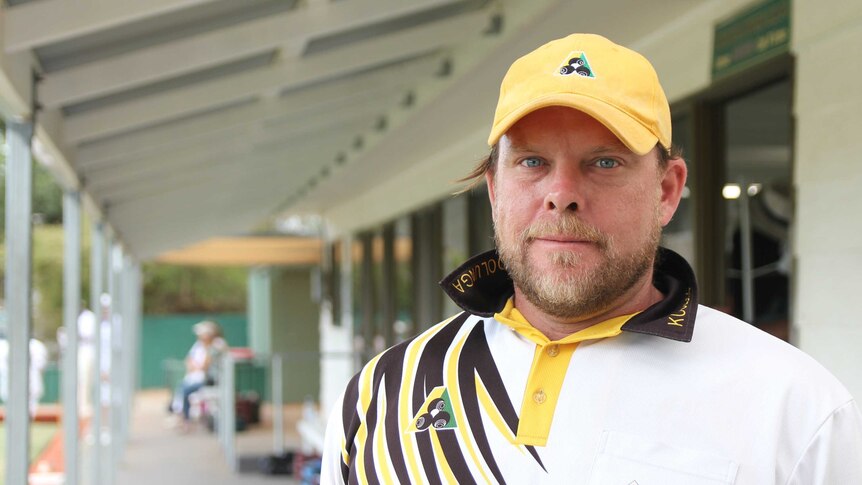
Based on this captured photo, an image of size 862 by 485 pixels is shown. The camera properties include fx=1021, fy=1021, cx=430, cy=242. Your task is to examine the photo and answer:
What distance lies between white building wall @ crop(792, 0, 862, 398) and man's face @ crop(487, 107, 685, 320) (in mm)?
1767

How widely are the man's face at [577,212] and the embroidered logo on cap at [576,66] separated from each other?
5 cm

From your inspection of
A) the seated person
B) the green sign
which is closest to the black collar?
the green sign

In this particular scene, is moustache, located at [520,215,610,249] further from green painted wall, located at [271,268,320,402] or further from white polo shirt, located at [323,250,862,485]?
green painted wall, located at [271,268,320,402]

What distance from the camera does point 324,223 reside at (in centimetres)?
1362

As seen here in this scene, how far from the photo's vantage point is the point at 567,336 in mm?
1453

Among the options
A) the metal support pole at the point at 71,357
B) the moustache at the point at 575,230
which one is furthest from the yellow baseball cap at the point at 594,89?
the metal support pole at the point at 71,357

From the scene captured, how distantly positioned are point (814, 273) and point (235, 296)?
33127mm

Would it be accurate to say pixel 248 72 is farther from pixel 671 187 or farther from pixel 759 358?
pixel 759 358

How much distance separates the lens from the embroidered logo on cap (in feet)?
4.55

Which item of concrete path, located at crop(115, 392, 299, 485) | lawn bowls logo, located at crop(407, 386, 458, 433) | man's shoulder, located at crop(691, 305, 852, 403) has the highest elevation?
man's shoulder, located at crop(691, 305, 852, 403)

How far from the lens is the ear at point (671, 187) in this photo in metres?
1.50

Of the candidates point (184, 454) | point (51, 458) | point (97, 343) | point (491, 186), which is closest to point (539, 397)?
point (491, 186)

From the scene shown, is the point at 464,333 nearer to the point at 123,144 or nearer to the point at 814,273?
the point at 814,273

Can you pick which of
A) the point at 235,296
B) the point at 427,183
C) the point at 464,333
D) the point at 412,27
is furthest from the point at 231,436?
the point at 235,296
